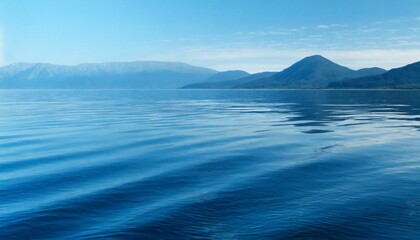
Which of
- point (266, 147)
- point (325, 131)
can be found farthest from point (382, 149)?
point (325, 131)

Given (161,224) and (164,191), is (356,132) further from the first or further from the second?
(161,224)

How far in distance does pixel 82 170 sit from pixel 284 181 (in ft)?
32.5

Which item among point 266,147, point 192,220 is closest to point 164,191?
point 192,220

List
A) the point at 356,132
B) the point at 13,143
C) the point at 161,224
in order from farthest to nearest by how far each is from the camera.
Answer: the point at 356,132, the point at 13,143, the point at 161,224

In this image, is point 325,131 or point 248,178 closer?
point 248,178

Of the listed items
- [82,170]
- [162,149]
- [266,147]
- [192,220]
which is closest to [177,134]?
[162,149]

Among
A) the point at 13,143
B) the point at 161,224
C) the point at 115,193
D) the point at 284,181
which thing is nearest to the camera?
the point at 161,224

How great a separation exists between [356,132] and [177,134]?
51.6ft

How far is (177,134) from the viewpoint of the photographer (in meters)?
33.5

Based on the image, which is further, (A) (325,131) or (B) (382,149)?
(A) (325,131)

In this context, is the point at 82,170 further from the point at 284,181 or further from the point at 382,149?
the point at 382,149

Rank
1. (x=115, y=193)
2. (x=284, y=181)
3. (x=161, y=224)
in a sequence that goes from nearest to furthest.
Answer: (x=161, y=224)
(x=115, y=193)
(x=284, y=181)

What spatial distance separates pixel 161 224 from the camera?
1142 centimetres

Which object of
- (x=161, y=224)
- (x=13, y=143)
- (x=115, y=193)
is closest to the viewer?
(x=161, y=224)
